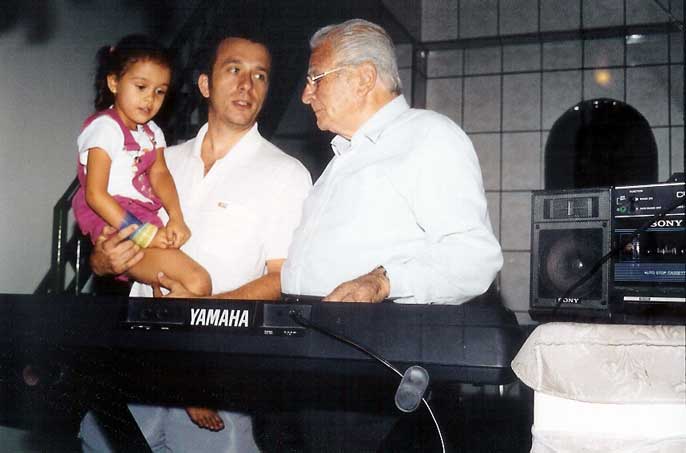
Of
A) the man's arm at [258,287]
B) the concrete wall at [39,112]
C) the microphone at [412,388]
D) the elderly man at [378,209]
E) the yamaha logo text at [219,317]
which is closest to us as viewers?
the microphone at [412,388]

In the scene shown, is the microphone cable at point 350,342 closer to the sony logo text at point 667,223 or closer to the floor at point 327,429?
the floor at point 327,429

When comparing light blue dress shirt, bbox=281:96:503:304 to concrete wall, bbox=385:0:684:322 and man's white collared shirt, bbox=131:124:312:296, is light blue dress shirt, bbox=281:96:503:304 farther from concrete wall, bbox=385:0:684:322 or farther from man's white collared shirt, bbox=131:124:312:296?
concrete wall, bbox=385:0:684:322

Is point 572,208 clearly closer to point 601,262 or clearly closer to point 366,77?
point 601,262

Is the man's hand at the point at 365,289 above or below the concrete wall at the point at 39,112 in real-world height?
below

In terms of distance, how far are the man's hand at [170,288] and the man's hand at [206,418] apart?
31cm

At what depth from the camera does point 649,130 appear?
2.92m

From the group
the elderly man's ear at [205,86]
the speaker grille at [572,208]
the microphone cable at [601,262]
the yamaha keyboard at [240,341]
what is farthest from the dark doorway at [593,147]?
the yamaha keyboard at [240,341]

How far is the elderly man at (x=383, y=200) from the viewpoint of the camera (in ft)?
3.30

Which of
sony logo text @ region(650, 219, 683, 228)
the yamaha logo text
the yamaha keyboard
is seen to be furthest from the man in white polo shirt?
sony logo text @ region(650, 219, 683, 228)

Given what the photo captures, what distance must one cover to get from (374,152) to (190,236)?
46cm

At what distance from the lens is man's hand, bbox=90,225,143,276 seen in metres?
1.43

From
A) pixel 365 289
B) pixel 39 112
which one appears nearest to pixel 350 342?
pixel 365 289

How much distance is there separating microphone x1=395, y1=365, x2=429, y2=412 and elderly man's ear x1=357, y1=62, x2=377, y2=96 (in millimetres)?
657

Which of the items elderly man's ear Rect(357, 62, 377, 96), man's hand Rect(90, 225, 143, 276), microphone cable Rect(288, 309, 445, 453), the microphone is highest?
elderly man's ear Rect(357, 62, 377, 96)
